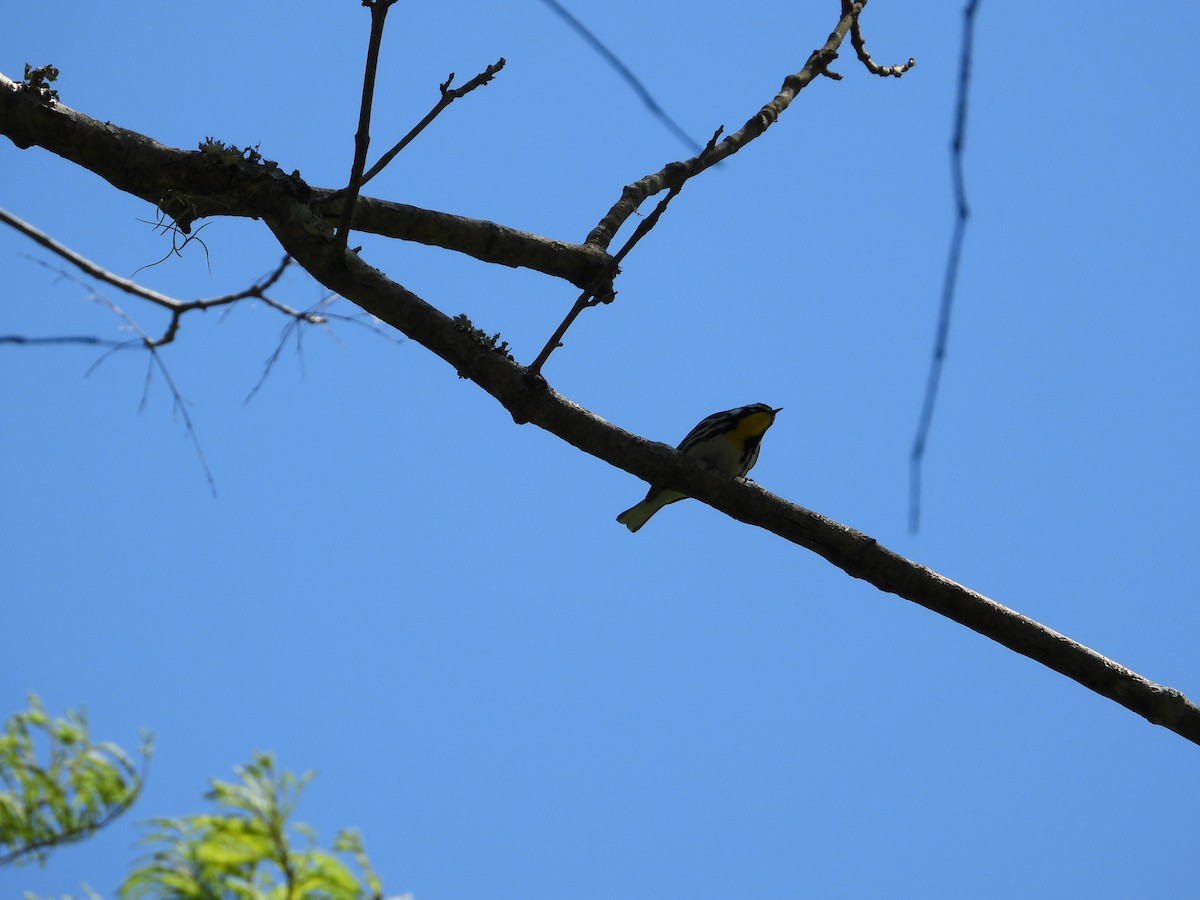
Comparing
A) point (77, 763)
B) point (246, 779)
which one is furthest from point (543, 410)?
point (77, 763)

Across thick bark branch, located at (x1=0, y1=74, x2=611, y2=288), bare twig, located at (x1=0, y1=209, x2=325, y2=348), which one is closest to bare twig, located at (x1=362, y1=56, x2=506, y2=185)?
thick bark branch, located at (x1=0, y1=74, x2=611, y2=288)

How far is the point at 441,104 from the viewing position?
3.24m

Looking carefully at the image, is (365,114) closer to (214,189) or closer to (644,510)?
(214,189)

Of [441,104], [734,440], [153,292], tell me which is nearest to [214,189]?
[441,104]

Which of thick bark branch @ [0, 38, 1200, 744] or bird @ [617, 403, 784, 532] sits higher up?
bird @ [617, 403, 784, 532]

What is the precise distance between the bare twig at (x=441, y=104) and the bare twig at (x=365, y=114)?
0.80ft

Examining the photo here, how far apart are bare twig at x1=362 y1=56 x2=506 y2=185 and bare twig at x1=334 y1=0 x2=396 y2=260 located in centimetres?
24

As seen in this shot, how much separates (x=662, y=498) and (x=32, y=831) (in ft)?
9.35

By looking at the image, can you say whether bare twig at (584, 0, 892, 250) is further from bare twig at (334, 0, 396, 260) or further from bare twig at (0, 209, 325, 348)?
bare twig at (0, 209, 325, 348)

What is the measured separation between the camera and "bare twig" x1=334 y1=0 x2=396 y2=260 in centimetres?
239

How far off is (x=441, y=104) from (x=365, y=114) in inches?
25.5

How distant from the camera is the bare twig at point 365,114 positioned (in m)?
2.39

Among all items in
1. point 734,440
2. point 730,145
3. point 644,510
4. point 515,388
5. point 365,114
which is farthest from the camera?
point 734,440

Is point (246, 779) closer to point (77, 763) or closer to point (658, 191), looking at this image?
point (77, 763)
